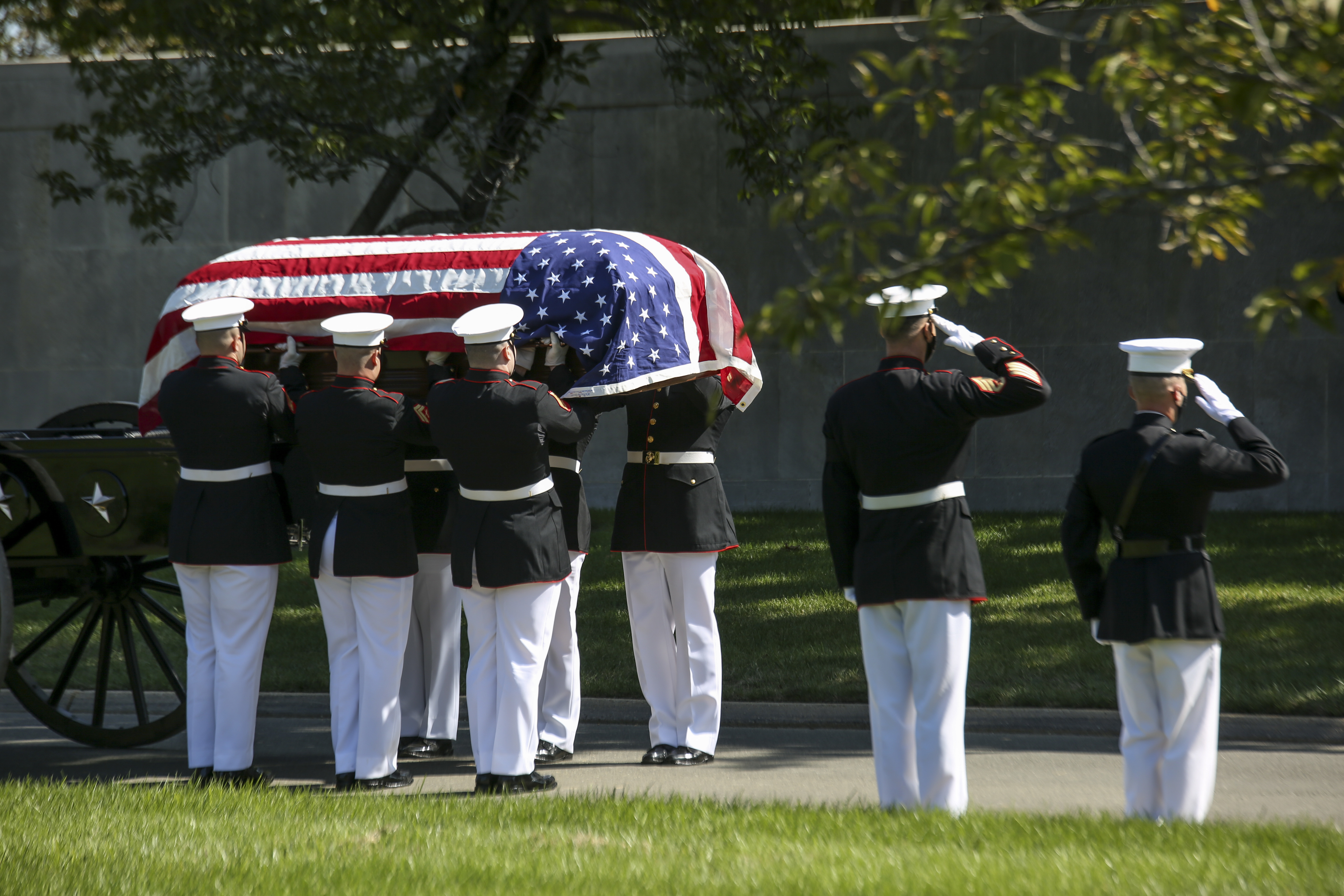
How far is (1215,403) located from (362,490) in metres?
3.29

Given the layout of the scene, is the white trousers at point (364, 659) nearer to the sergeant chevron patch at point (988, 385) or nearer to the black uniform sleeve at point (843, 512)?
the black uniform sleeve at point (843, 512)

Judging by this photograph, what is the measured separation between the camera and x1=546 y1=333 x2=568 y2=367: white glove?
5484 millimetres

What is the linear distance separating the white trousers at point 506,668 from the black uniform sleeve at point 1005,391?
72.5 inches

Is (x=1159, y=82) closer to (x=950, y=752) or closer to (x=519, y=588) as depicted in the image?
(x=950, y=752)

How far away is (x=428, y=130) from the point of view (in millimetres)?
10062

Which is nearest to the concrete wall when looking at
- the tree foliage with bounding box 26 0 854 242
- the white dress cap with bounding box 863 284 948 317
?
the tree foliage with bounding box 26 0 854 242

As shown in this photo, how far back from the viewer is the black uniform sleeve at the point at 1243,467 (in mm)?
4051

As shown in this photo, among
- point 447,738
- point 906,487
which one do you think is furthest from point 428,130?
point 906,487

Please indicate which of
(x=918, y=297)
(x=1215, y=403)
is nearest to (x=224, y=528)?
(x=918, y=297)

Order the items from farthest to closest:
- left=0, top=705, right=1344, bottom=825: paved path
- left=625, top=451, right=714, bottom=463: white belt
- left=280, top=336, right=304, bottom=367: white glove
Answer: left=280, top=336, right=304, bottom=367: white glove
left=625, top=451, right=714, bottom=463: white belt
left=0, top=705, right=1344, bottom=825: paved path

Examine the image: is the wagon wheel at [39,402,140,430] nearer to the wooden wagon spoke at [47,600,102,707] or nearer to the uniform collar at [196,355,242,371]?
the wooden wagon spoke at [47,600,102,707]

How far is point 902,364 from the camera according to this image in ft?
14.6

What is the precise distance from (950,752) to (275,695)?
437 centimetres

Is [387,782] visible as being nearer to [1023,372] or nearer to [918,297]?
[918,297]
